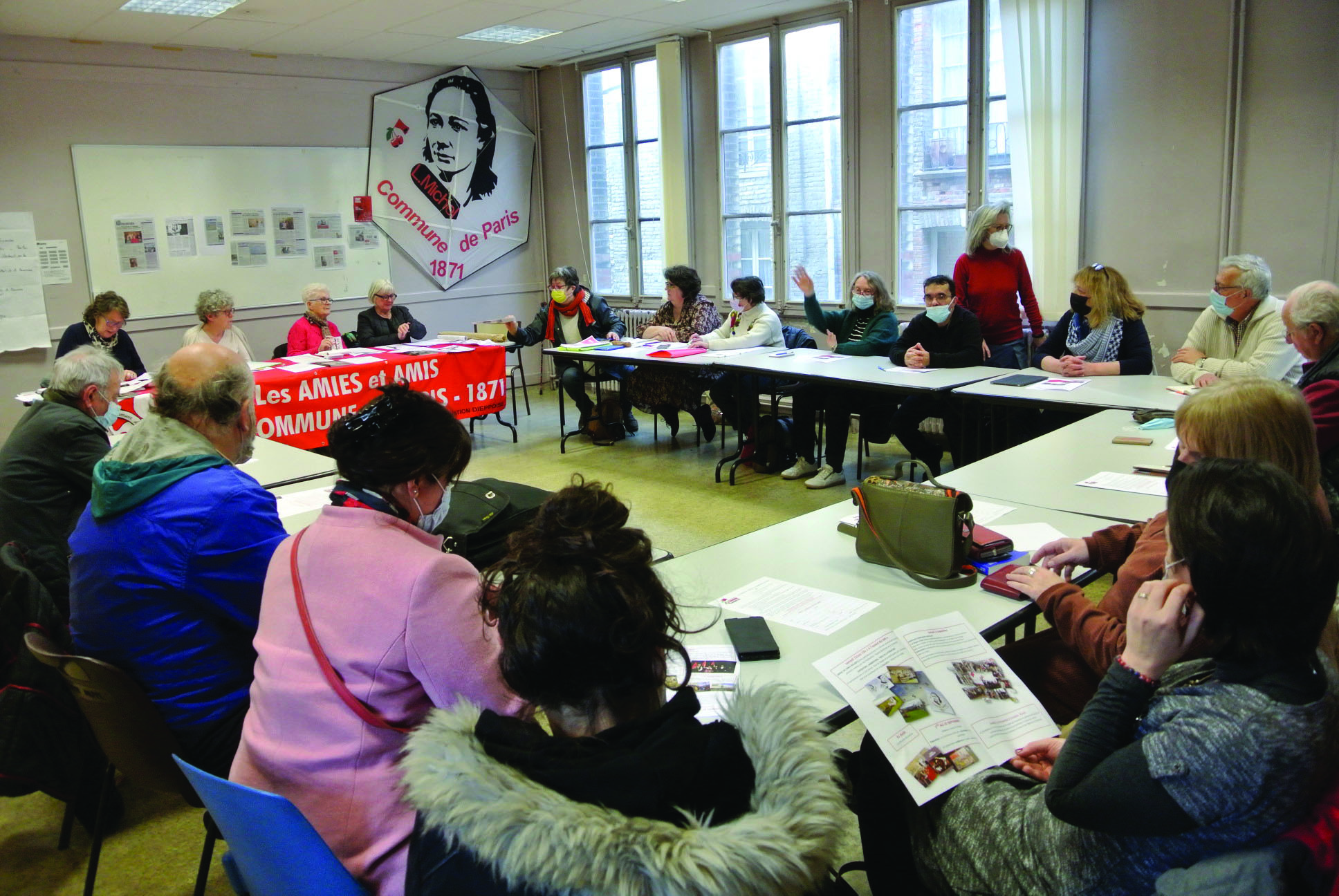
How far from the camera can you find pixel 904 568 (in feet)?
6.82

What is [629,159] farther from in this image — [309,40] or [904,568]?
[904,568]

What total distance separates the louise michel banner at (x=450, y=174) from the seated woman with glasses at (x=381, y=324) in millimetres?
1510

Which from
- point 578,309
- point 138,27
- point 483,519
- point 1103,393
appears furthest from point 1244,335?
point 138,27

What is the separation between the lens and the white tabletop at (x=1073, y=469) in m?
2.50

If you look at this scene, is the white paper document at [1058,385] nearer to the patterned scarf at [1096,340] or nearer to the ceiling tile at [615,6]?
the patterned scarf at [1096,340]

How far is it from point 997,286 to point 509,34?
425 cm

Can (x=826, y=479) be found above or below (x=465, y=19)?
below

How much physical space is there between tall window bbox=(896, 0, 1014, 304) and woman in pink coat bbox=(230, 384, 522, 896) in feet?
17.7

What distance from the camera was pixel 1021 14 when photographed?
5582mm

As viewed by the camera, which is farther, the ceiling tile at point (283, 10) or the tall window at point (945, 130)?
the tall window at point (945, 130)

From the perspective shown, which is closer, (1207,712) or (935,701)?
(1207,712)

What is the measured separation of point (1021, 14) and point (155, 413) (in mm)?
5327

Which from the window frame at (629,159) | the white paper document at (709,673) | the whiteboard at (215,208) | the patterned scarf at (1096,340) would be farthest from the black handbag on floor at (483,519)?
the window frame at (629,159)

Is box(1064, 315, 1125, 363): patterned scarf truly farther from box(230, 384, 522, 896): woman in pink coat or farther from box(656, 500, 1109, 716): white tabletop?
box(230, 384, 522, 896): woman in pink coat
